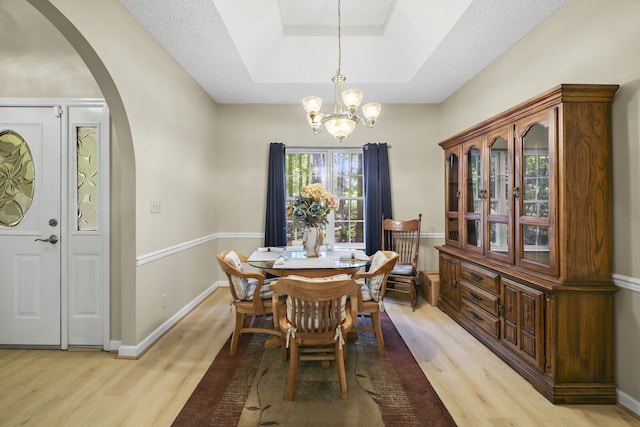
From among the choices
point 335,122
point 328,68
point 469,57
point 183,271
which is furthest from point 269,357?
point 469,57

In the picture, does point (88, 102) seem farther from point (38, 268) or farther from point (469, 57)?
point (469, 57)

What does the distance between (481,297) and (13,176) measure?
444 centimetres

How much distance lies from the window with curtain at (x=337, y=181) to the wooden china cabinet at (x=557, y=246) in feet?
7.89

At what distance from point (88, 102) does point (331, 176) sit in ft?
10.3

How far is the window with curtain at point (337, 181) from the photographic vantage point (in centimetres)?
483

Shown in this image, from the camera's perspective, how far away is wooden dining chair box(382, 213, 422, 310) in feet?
13.3

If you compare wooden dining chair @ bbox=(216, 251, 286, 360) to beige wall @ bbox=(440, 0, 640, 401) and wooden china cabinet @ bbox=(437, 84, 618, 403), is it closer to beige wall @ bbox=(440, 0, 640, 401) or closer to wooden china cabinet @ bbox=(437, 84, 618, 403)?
wooden china cabinet @ bbox=(437, 84, 618, 403)

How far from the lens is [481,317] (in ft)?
9.44

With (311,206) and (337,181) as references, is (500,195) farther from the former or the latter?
(337,181)

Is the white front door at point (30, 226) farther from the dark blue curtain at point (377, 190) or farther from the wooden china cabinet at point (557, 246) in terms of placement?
the wooden china cabinet at point (557, 246)

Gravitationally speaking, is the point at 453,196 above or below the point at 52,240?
above

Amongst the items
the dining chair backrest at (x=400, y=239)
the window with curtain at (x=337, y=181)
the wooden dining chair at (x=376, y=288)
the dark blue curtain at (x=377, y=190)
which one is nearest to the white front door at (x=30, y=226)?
the wooden dining chair at (x=376, y=288)

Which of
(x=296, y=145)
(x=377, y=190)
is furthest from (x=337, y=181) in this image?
(x=296, y=145)

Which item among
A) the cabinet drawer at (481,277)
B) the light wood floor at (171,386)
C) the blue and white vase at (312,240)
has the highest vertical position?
the blue and white vase at (312,240)
